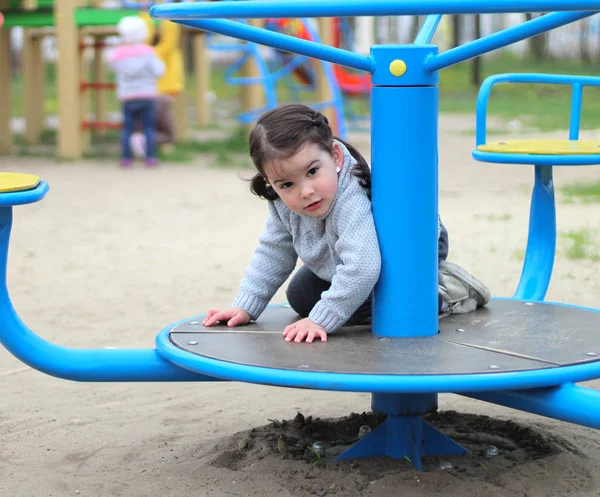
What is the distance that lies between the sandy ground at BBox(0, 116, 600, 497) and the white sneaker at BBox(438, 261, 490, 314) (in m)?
0.37

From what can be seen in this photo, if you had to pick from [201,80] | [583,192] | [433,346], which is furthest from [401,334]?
[201,80]

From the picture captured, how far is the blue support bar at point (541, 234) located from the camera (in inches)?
104

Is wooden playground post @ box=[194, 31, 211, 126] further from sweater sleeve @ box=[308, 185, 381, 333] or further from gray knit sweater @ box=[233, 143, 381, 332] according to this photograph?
sweater sleeve @ box=[308, 185, 381, 333]

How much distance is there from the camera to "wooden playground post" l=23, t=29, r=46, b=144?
906 centimetres

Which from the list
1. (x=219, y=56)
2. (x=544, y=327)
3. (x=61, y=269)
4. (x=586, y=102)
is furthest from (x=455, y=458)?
(x=219, y=56)

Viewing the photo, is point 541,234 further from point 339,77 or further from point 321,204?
point 339,77

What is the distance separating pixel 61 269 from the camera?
4289mm

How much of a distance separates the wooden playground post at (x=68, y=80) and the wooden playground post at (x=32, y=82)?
A: 130 cm

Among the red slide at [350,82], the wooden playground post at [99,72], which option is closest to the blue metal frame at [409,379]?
the wooden playground post at [99,72]

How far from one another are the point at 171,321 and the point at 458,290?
1426 millimetres

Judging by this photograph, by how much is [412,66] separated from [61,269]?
8.81 feet

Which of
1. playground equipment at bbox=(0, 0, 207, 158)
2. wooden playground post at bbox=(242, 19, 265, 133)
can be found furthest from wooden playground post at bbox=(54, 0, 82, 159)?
wooden playground post at bbox=(242, 19, 265, 133)

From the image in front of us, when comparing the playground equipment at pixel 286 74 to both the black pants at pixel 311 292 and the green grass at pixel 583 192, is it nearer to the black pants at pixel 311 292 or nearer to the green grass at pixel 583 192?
the green grass at pixel 583 192

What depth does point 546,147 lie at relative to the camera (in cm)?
272
